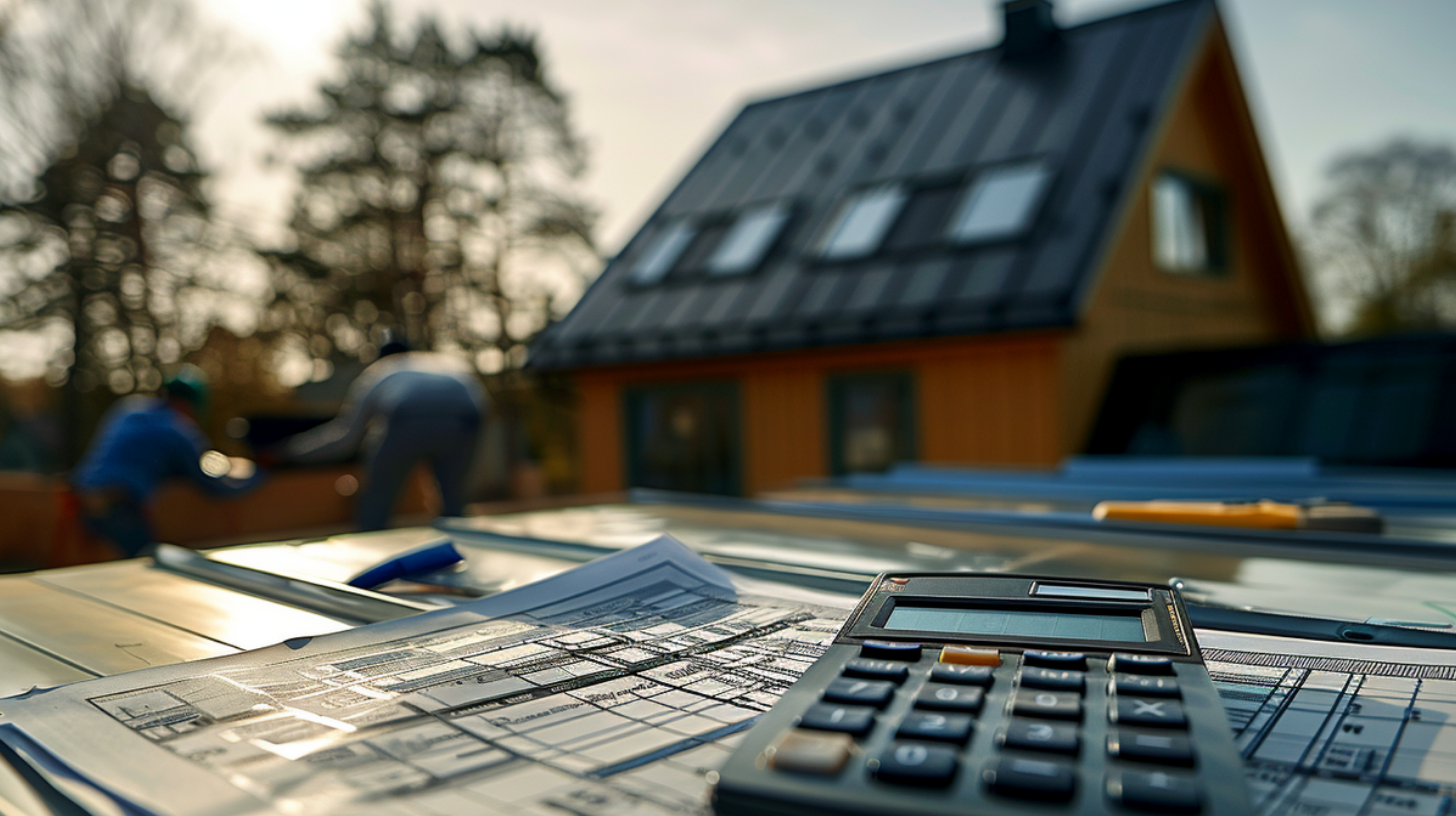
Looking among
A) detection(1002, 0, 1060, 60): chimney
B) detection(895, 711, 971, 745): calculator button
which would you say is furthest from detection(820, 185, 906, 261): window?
detection(895, 711, 971, 745): calculator button

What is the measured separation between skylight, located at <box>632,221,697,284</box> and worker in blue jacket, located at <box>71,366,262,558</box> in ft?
16.8

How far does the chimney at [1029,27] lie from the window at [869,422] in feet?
14.0

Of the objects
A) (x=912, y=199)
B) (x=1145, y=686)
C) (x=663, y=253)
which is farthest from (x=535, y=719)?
(x=663, y=253)

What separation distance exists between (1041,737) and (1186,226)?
10.6m

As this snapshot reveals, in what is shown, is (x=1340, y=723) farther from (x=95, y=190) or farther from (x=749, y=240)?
(x=95, y=190)

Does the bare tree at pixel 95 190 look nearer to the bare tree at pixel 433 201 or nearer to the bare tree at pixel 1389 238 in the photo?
the bare tree at pixel 433 201

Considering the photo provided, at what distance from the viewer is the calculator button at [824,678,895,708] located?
0.71 metres

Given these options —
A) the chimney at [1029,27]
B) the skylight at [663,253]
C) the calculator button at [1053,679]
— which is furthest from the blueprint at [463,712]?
the chimney at [1029,27]

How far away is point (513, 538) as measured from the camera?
1988 millimetres

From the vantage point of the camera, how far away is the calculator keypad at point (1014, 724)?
578mm

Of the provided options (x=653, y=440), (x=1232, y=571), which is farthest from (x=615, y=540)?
(x=653, y=440)

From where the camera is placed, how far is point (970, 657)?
Answer: 82 centimetres

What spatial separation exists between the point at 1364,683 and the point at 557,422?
20.5 meters

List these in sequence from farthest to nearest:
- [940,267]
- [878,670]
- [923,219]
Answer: [923,219] < [940,267] < [878,670]
